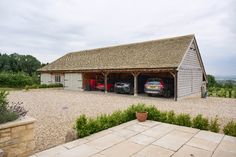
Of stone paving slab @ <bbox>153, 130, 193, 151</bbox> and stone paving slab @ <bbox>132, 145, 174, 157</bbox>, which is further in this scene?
stone paving slab @ <bbox>153, 130, 193, 151</bbox>

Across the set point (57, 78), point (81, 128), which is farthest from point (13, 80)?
point (81, 128)

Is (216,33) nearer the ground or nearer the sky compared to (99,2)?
nearer the ground

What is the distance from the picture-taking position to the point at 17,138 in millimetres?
4270

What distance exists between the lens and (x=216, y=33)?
17.0 m

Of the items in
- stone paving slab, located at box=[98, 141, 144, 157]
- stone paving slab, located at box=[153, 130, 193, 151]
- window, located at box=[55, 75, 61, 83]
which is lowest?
stone paving slab, located at box=[153, 130, 193, 151]

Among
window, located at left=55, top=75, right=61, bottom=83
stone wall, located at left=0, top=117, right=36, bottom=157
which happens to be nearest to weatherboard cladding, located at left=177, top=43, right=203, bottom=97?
stone wall, located at left=0, top=117, right=36, bottom=157

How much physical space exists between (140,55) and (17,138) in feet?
52.6

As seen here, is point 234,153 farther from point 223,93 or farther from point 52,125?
point 223,93

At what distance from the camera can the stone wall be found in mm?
4041

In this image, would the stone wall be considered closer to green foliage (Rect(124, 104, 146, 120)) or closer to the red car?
green foliage (Rect(124, 104, 146, 120))

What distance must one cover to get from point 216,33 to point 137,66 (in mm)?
8089

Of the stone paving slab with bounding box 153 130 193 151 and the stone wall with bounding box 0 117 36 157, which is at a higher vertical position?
the stone wall with bounding box 0 117 36 157

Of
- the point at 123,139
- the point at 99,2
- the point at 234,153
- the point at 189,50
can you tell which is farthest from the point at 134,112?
the point at 189,50

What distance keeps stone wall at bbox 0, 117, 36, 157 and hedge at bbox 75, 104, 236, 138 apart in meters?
1.33
